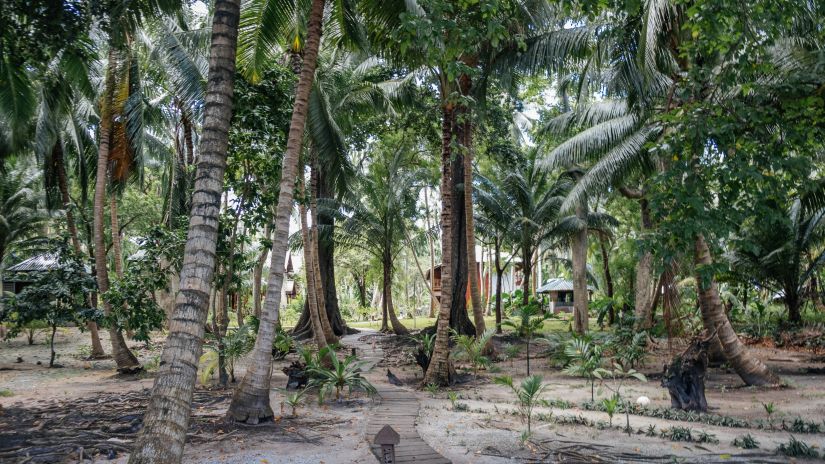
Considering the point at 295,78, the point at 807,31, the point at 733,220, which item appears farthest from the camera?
the point at 295,78

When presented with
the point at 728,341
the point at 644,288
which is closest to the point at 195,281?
the point at 728,341

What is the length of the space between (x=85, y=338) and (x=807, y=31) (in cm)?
2266

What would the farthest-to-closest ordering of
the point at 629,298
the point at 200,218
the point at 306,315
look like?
the point at 629,298
the point at 306,315
the point at 200,218

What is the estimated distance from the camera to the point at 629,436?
673 centimetres

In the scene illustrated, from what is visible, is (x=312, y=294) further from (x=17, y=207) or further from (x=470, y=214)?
(x=17, y=207)

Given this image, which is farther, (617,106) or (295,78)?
(617,106)

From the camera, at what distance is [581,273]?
20062 mm

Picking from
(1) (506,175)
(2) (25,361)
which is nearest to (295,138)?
(2) (25,361)

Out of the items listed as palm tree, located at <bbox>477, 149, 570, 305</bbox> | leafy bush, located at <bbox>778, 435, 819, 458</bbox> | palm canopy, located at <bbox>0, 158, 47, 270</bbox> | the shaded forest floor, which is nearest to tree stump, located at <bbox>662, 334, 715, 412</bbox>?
the shaded forest floor

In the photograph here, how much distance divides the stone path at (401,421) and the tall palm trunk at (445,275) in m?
0.78

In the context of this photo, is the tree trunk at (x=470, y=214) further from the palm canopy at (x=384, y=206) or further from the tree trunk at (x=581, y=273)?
the tree trunk at (x=581, y=273)

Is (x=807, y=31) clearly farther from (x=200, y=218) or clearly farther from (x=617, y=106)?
(x=200, y=218)

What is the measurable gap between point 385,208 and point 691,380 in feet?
45.6

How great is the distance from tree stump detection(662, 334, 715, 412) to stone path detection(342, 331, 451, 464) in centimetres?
380
